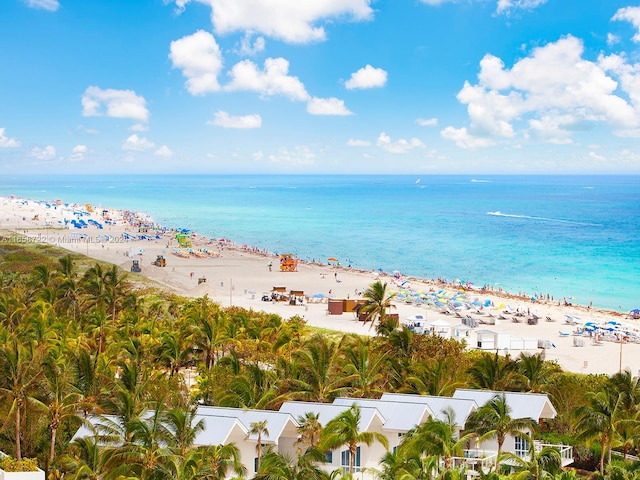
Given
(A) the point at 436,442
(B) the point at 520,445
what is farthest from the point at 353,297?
(A) the point at 436,442

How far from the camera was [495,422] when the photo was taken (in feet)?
80.1

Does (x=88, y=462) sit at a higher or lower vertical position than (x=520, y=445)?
higher

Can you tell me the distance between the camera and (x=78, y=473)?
20969 millimetres

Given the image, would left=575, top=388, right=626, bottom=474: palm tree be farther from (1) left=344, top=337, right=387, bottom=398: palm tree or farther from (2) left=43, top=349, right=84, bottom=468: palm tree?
(2) left=43, top=349, right=84, bottom=468: palm tree

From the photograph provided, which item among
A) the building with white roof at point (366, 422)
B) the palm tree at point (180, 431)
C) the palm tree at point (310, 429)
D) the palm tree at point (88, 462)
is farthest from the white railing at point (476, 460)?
the palm tree at point (88, 462)

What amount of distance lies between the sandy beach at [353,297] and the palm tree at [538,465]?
20.9m

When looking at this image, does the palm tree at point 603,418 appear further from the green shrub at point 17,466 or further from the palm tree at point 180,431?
the green shrub at point 17,466

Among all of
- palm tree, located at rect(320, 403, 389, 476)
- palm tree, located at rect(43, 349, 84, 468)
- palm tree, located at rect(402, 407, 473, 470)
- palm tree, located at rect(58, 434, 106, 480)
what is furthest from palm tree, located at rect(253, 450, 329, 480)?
palm tree, located at rect(43, 349, 84, 468)

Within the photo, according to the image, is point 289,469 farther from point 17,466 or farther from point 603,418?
point 603,418

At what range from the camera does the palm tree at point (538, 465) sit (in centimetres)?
1970

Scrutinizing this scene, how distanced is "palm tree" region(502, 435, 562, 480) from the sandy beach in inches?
823

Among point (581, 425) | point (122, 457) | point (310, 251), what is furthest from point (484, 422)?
point (310, 251)

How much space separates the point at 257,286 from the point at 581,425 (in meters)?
52.2

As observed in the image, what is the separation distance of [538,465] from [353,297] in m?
51.0
